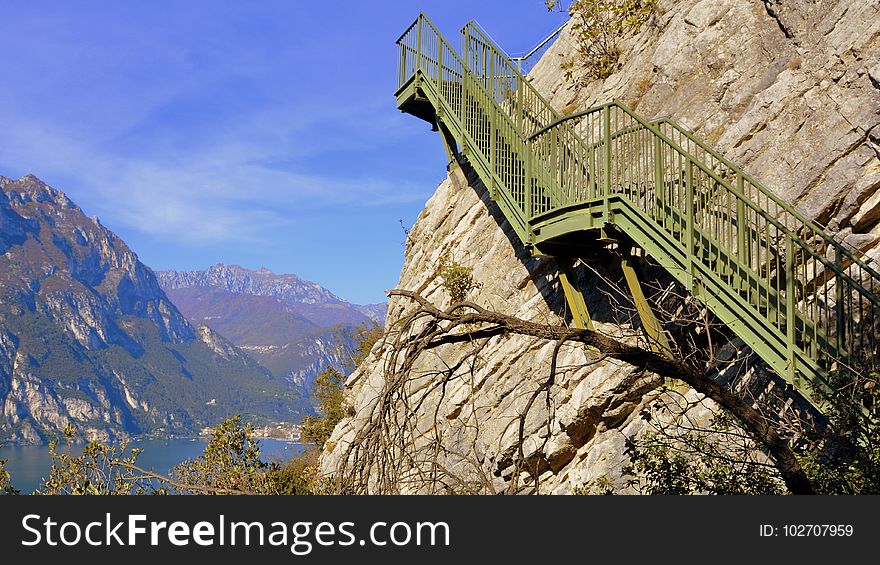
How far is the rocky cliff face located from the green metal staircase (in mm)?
719

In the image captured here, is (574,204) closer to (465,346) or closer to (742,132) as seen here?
(742,132)

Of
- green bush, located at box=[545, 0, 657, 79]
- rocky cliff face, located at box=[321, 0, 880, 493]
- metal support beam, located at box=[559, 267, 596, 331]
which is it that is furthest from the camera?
green bush, located at box=[545, 0, 657, 79]

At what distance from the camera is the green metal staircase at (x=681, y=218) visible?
27.9 feet

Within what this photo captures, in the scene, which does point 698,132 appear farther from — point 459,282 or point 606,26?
point 459,282

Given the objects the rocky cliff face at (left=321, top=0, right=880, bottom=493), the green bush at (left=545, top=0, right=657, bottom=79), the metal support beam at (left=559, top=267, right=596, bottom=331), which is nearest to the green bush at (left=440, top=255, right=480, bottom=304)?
the rocky cliff face at (left=321, top=0, right=880, bottom=493)

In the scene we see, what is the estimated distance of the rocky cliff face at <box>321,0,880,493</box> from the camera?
1092cm

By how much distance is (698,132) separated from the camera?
1364 centimetres

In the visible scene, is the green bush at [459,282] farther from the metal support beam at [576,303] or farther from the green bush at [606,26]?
the green bush at [606,26]

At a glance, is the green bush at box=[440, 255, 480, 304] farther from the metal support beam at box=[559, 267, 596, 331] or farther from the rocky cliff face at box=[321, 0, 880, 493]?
the metal support beam at box=[559, 267, 596, 331]

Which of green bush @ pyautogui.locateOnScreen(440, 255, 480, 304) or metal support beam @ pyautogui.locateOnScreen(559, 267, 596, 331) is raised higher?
green bush @ pyautogui.locateOnScreen(440, 255, 480, 304)

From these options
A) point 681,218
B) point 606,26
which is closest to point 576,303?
point 681,218

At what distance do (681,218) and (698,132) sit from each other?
4.49 m
